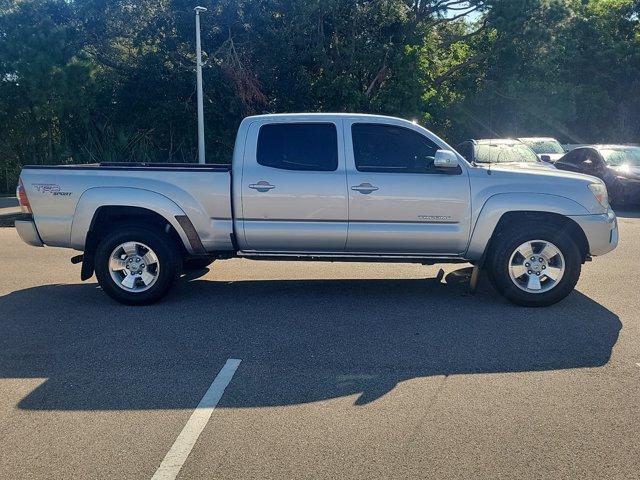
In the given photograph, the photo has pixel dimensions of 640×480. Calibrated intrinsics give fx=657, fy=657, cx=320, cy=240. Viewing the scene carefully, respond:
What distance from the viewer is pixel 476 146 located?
580 inches

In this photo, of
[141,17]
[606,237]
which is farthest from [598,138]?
[606,237]

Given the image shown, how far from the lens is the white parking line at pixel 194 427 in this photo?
365 centimetres

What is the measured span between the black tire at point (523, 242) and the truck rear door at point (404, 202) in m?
0.42

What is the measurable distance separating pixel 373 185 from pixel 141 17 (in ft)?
56.9

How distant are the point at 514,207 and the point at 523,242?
38 centimetres

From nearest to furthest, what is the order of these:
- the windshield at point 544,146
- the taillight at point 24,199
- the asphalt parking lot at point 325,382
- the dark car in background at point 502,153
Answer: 1. the asphalt parking lot at point 325,382
2. the taillight at point 24,199
3. the dark car in background at point 502,153
4. the windshield at point 544,146

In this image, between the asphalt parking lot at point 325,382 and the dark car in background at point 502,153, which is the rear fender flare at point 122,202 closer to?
the asphalt parking lot at point 325,382

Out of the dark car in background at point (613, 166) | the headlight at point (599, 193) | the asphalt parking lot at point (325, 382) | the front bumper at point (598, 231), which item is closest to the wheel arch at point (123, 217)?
the asphalt parking lot at point (325, 382)

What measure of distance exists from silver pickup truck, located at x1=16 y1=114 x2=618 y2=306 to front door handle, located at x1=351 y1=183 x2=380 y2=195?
0.03 ft

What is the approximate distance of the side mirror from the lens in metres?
6.63

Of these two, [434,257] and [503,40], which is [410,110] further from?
[434,257]

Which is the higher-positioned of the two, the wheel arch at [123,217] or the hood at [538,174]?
the hood at [538,174]

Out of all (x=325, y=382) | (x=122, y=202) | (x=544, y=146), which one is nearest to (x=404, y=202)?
(x=325, y=382)

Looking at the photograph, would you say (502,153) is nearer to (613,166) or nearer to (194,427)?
(613,166)
